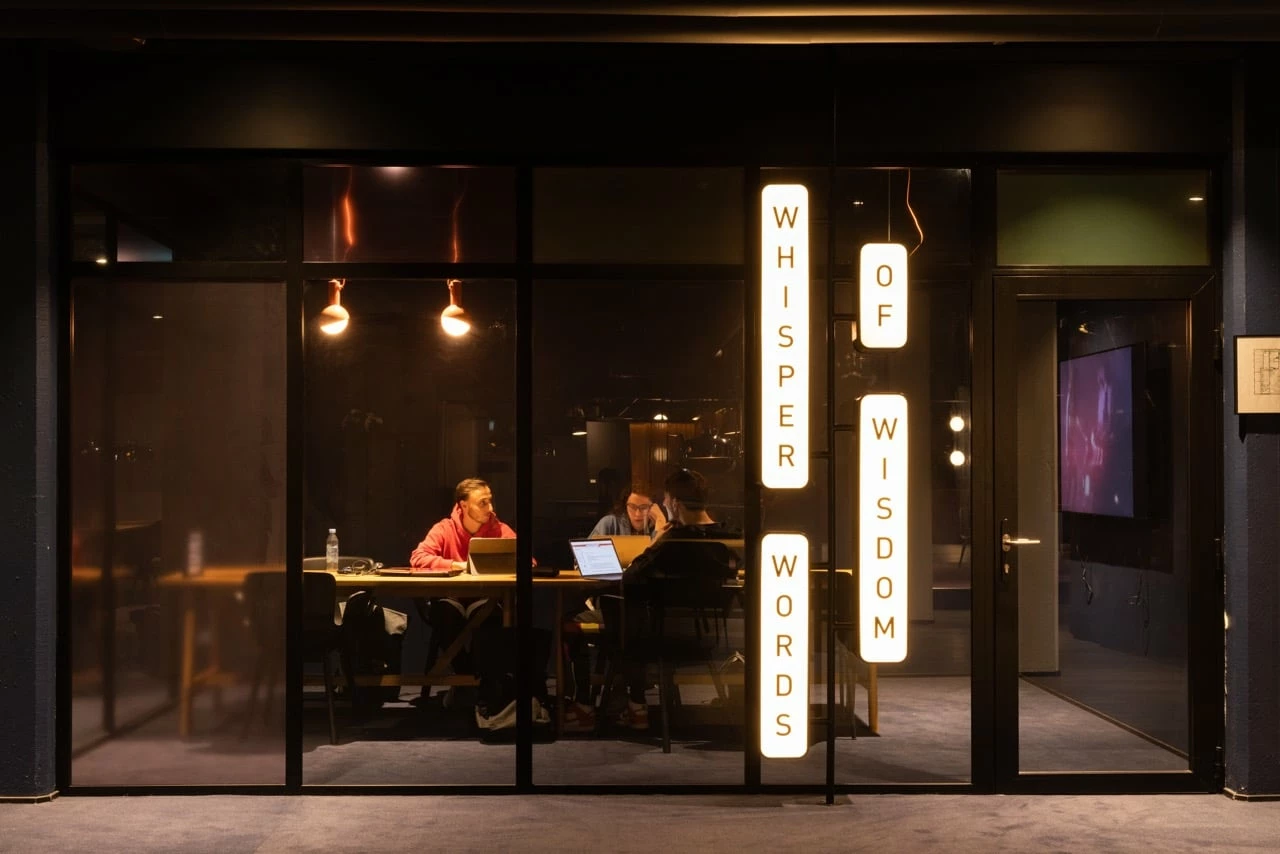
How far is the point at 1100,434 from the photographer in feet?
21.3

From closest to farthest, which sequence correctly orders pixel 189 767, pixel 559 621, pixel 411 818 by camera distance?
pixel 411 818 → pixel 189 767 → pixel 559 621

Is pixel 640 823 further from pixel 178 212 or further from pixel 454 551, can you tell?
pixel 178 212

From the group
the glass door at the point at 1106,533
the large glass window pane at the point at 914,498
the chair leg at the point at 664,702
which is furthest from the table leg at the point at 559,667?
the glass door at the point at 1106,533

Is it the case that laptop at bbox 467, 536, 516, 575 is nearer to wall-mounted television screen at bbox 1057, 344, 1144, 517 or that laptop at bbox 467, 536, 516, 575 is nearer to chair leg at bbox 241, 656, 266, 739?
chair leg at bbox 241, 656, 266, 739

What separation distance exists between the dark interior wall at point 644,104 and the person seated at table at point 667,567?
172 cm

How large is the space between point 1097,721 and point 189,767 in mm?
4907

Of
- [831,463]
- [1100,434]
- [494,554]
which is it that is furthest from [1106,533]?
[494,554]

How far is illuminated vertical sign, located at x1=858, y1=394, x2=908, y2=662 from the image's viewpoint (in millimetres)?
4793

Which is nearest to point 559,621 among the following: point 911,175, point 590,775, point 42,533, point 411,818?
point 590,775

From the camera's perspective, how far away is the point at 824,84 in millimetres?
5168

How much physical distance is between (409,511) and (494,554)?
1.87 ft

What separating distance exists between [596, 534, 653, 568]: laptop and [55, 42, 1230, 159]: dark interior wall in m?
1.97

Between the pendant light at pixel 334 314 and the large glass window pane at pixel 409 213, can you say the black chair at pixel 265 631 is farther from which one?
the large glass window pane at pixel 409 213

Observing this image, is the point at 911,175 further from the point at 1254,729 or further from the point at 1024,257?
the point at 1254,729
